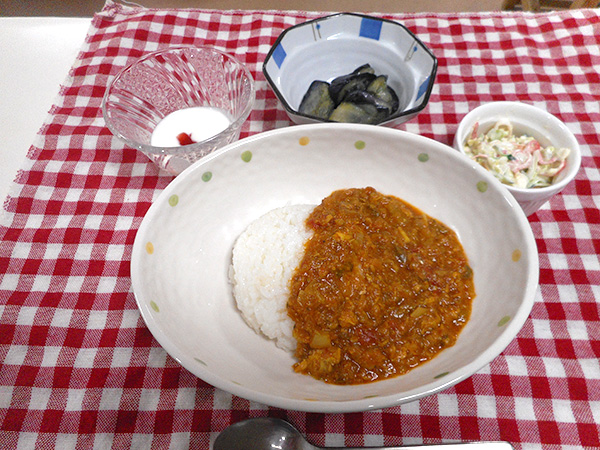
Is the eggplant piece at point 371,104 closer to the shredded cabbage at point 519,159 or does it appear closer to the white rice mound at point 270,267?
the shredded cabbage at point 519,159

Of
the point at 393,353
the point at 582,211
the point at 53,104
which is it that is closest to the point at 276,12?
the point at 53,104

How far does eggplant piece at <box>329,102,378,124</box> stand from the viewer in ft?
7.57

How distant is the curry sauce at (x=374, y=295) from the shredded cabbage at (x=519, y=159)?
51 centimetres

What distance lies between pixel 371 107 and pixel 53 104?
211 cm

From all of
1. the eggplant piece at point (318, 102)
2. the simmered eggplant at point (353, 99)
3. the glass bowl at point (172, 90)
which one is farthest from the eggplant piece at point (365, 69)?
the glass bowl at point (172, 90)

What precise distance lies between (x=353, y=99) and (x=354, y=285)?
1209mm

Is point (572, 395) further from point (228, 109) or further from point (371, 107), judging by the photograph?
point (228, 109)

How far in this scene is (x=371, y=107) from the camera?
92.9 inches

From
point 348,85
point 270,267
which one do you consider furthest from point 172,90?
point 270,267

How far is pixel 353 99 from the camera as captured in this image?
2404mm

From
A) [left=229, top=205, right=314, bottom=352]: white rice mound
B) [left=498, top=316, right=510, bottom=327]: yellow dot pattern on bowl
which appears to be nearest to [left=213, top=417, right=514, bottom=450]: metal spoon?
[left=229, top=205, right=314, bottom=352]: white rice mound

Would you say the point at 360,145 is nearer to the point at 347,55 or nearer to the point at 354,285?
the point at 354,285

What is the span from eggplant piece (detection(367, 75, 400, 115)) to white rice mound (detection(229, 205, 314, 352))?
833mm

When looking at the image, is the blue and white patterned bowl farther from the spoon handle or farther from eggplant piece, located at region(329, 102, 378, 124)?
the spoon handle
